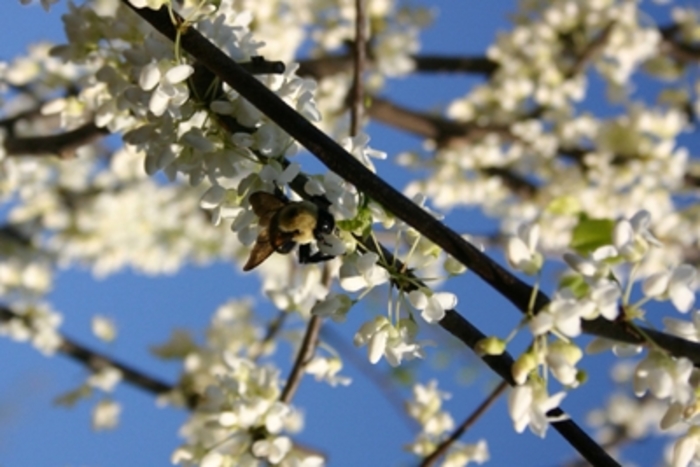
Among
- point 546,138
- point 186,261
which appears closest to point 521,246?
point 546,138

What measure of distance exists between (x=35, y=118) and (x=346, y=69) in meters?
0.82

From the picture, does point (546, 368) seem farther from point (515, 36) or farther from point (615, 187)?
point (515, 36)

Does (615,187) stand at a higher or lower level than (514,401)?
higher

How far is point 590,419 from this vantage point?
623 cm

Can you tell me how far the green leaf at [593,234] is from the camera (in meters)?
0.95

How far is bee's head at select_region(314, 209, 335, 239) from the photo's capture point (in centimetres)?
77

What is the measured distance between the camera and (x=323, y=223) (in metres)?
0.77

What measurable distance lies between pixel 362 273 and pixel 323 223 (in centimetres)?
7

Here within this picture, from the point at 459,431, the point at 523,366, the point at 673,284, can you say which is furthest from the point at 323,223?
the point at 459,431

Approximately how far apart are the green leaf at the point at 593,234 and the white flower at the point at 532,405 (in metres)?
0.28

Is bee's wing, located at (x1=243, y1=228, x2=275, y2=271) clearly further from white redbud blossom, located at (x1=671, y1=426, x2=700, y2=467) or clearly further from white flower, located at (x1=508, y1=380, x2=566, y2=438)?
white redbud blossom, located at (x1=671, y1=426, x2=700, y2=467)

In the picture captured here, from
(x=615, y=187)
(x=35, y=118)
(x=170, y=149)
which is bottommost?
(x=170, y=149)

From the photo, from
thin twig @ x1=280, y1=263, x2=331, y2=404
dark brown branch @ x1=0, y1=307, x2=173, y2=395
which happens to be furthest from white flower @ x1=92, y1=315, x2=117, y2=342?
thin twig @ x1=280, y1=263, x2=331, y2=404

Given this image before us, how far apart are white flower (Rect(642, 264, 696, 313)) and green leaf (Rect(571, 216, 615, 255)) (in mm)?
200
